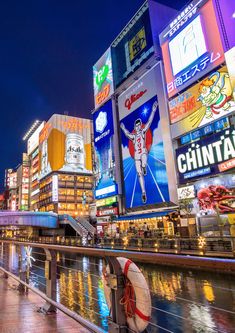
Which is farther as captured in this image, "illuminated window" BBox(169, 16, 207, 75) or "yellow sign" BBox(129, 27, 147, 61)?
"yellow sign" BBox(129, 27, 147, 61)

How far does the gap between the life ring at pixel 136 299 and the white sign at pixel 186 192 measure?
2722 cm

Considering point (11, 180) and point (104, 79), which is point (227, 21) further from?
point (11, 180)

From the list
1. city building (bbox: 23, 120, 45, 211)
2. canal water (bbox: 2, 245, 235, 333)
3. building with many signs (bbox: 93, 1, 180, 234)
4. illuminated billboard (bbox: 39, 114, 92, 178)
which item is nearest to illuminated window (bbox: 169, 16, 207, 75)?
building with many signs (bbox: 93, 1, 180, 234)

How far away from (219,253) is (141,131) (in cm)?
2739

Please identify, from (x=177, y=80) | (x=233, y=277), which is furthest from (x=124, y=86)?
(x=233, y=277)

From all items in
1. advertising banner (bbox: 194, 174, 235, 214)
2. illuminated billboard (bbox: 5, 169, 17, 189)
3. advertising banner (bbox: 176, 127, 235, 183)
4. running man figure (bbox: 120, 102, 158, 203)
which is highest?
illuminated billboard (bbox: 5, 169, 17, 189)

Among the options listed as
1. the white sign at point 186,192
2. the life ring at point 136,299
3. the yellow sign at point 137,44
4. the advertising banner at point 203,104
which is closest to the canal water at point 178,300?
the life ring at point 136,299

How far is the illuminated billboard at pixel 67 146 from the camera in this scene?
81.8 meters

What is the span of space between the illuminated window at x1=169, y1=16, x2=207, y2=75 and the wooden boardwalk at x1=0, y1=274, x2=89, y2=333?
3054 centimetres

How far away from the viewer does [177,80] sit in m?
33.0

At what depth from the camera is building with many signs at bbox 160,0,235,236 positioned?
971 inches

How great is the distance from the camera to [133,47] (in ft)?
151

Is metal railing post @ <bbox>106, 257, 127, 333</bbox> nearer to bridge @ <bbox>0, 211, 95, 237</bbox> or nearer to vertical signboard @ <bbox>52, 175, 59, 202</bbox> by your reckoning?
bridge @ <bbox>0, 211, 95, 237</bbox>

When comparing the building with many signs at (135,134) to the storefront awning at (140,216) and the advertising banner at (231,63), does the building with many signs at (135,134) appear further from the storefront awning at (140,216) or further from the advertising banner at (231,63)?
the advertising banner at (231,63)
